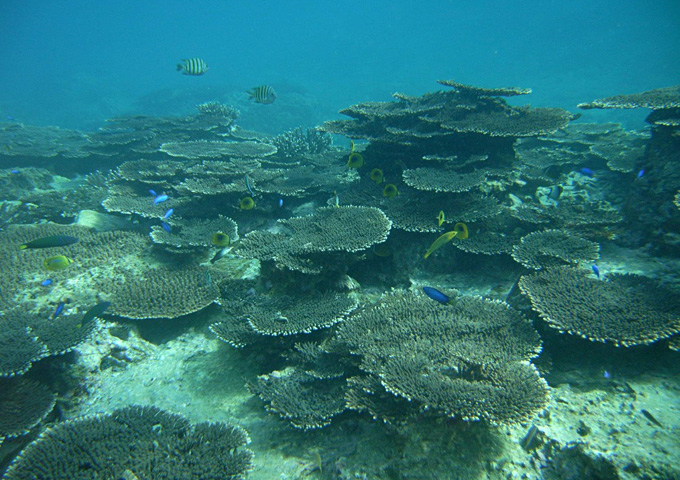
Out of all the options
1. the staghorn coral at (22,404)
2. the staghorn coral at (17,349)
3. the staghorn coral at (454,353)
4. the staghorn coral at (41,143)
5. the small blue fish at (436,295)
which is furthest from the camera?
the staghorn coral at (41,143)

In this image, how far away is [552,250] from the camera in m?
4.84

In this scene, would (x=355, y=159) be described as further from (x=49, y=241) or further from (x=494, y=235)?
(x=49, y=241)

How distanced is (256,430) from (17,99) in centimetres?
6774

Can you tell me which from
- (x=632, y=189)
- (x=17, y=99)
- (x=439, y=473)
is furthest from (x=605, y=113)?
(x=17, y=99)

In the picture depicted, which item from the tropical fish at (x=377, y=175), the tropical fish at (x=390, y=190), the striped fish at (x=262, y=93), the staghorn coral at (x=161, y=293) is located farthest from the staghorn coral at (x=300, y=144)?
the staghorn coral at (x=161, y=293)

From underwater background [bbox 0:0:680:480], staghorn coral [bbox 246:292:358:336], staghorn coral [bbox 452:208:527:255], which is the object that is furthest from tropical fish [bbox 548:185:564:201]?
staghorn coral [bbox 246:292:358:336]

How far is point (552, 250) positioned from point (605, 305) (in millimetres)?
1406

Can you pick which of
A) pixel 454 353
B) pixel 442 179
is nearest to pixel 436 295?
pixel 454 353

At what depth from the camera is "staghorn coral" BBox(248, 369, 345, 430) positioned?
317 cm

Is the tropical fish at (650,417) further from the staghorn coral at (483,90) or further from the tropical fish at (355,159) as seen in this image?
the staghorn coral at (483,90)

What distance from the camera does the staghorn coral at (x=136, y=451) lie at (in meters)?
2.75

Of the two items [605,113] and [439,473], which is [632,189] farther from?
[605,113]

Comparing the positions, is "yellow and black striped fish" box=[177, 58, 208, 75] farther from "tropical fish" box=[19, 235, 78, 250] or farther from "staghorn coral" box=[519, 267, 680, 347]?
"staghorn coral" box=[519, 267, 680, 347]

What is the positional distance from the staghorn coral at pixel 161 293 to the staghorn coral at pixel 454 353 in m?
2.68
